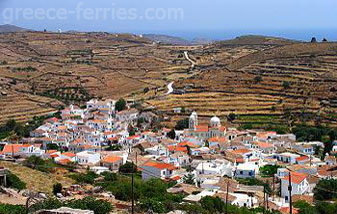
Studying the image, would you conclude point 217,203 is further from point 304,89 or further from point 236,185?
point 304,89

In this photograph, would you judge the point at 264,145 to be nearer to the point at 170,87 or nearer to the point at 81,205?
the point at 81,205

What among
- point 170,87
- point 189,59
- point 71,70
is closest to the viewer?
point 170,87

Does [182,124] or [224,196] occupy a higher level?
[224,196]

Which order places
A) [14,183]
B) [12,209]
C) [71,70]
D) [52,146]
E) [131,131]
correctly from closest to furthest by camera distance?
[12,209], [14,183], [52,146], [131,131], [71,70]

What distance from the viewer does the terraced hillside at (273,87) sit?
48.7m

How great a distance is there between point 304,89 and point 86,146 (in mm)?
25069

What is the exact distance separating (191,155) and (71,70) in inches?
1639

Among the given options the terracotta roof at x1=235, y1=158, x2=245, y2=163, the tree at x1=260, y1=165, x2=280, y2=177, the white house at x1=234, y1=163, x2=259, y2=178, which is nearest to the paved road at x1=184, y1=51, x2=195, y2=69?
the terracotta roof at x1=235, y1=158, x2=245, y2=163

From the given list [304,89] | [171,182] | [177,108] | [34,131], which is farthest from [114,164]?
[304,89]

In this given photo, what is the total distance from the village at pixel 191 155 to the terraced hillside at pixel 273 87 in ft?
17.2

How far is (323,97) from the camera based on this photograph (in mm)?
50188

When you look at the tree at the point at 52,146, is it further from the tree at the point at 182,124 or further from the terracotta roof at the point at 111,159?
the tree at the point at 182,124

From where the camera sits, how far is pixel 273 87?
182 feet

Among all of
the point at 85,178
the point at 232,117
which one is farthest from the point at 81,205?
the point at 232,117
